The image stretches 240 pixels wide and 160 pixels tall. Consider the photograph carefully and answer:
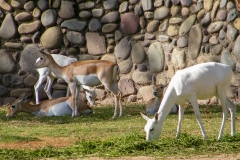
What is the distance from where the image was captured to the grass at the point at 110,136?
6.70 meters

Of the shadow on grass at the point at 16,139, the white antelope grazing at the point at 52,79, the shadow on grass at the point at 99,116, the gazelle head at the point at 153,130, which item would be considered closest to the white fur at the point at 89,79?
the shadow on grass at the point at 99,116

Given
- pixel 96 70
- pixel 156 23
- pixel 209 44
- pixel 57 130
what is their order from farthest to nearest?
1. pixel 156 23
2. pixel 209 44
3. pixel 96 70
4. pixel 57 130

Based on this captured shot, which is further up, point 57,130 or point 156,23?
point 156,23

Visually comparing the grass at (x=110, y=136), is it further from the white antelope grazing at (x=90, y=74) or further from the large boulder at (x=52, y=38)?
the large boulder at (x=52, y=38)

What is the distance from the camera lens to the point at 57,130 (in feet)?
30.0

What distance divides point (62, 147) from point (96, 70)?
383 centimetres

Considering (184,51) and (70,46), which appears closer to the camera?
(184,51)

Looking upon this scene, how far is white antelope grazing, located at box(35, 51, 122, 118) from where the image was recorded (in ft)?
36.1

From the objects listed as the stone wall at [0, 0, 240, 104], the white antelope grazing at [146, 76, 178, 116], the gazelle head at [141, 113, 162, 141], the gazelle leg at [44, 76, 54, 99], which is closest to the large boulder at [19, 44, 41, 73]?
the stone wall at [0, 0, 240, 104]

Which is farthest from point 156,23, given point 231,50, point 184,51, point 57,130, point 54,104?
point 57,130

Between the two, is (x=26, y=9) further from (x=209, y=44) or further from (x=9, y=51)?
(x=209, y=44)

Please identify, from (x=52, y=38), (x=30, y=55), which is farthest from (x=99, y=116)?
(x=30, y=55)

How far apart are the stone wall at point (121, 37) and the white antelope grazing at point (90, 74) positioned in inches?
72.3

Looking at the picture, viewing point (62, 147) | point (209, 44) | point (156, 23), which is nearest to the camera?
point (62, 147)
